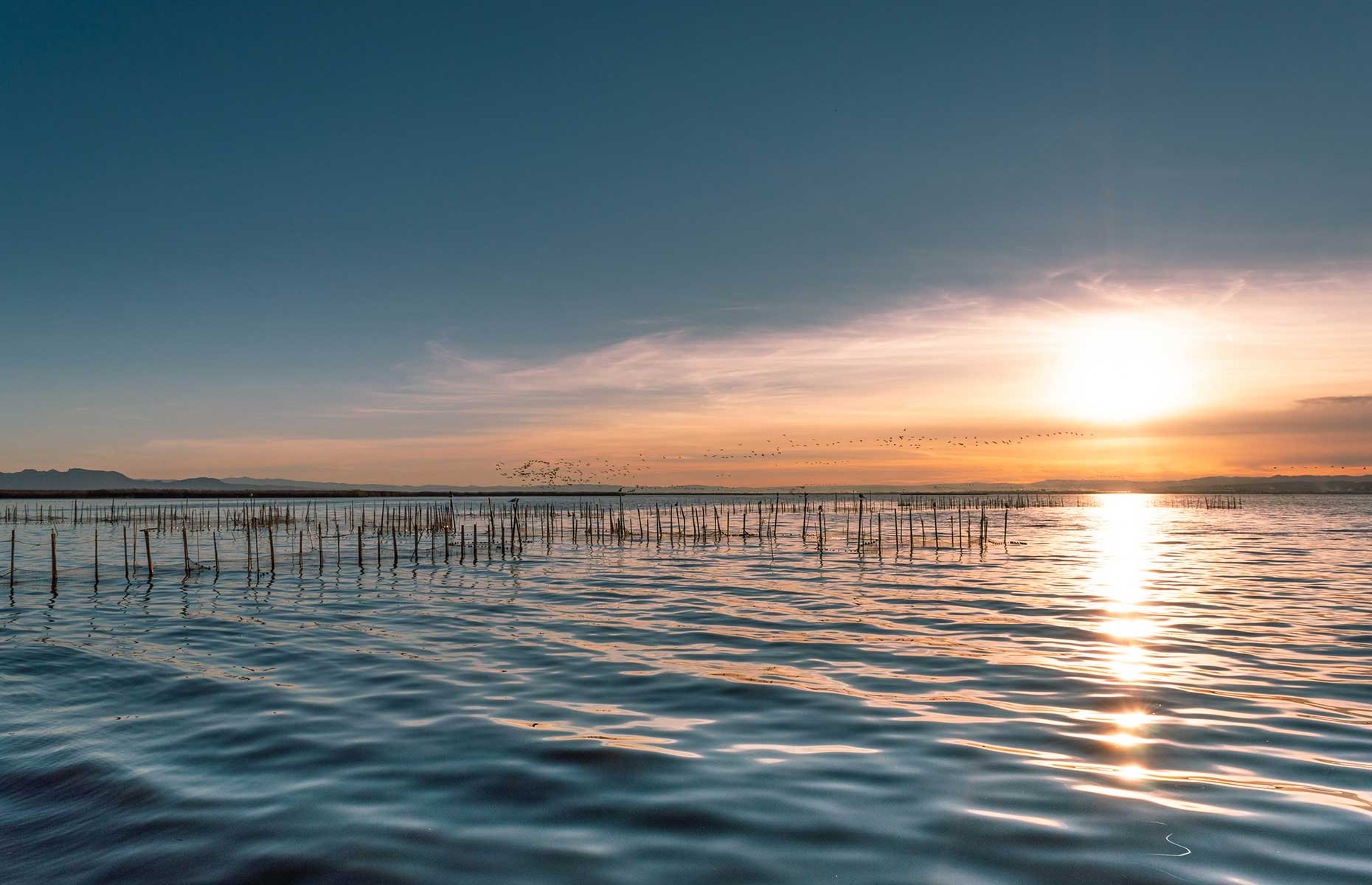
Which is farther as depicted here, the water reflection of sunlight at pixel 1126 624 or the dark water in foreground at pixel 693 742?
the water reflection of sunlight at pixel 1126 624

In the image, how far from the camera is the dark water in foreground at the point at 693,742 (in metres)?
6.18

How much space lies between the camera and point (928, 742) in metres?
8.74

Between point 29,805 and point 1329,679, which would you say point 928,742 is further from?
point 29,805

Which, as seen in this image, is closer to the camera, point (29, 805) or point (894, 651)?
point (29, 805)

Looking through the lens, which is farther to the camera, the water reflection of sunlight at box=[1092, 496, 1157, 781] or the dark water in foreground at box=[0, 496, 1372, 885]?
the water reflection of sunlight at box=[1092, 496, 1157, 781]

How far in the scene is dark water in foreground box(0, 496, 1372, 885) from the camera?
6176mm

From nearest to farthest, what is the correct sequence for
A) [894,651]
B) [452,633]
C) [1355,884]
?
[1355,884], [894,651], [452,633]

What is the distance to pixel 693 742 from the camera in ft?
29.1

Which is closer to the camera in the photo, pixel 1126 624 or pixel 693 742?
pixel 693 742

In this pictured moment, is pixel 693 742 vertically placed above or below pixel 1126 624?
above

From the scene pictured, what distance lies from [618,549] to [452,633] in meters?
20.4

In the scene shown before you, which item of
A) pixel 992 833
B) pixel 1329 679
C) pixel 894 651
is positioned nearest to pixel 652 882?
pixel 992 833

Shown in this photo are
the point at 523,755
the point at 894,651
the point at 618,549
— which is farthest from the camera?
the point at 618,549

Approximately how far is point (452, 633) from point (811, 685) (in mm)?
7490
